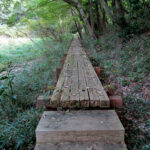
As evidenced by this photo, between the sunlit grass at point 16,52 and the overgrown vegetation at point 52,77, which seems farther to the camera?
the sunlit grass at point 16,52

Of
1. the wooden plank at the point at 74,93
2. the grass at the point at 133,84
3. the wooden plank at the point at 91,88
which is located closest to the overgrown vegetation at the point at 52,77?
the grass at the point at 133,84

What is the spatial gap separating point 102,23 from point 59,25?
4884 millimetres

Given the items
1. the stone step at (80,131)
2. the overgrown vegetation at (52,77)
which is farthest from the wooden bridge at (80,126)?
the overgrown vegetation at (52,77)

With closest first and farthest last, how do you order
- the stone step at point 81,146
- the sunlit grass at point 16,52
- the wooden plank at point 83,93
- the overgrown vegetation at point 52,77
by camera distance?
the stone step at point 81,146 → the wooden plank at point 83,93 → the overgrown vegetation at point 52,77 → the sunlit grass at point 16,52

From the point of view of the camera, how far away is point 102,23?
54.2 ft

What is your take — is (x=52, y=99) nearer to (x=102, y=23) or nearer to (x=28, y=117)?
(x=28, y=117)

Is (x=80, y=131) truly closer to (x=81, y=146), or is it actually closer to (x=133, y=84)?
(x=81, y=146)

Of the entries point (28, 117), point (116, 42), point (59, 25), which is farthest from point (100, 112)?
point (59, 25)

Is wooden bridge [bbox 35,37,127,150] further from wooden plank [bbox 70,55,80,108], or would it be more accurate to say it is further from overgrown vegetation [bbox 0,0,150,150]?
overgrown vegetation [bbox 0,0,150,150]

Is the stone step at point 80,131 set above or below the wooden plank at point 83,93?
below

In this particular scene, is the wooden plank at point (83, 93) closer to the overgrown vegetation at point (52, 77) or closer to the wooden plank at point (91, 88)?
the wooden plank at point (91, 88)

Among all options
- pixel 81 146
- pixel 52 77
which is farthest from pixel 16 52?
pixel 81 146

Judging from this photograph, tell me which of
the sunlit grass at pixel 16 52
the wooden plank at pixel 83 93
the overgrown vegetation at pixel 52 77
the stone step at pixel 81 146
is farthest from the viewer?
the sunlit grass at pixel 16 52

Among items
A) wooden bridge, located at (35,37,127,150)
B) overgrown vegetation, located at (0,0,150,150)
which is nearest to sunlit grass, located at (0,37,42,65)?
overgrown vegetation, located at (0,0,150,150)
